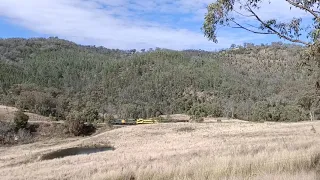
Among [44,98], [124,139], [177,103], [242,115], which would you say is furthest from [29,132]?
[177,103]

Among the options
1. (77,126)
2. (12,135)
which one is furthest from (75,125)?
(12,135)

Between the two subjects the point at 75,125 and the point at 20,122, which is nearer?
the point at 20,122

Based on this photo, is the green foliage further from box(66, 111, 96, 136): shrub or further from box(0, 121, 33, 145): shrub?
box(0, 121, 33, 145): shrub

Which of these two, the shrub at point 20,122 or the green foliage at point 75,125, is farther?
the green foliage at point 75,125

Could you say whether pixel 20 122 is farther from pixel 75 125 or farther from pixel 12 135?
pixel 75 125

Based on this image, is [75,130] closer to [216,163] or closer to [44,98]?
[44,98]

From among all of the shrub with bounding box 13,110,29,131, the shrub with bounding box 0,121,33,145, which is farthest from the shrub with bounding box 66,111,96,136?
the shrub with bounding box 13,110,29,131

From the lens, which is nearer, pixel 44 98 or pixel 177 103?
pixel 44 98

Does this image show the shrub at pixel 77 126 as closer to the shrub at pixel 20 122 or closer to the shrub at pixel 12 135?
the shrub at pixel 12 135

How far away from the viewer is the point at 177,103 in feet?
542

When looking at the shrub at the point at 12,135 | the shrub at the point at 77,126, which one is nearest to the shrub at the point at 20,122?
the shrub at the point at 12,135

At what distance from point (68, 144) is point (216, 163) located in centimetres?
4866

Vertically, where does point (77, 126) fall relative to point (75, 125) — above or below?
below

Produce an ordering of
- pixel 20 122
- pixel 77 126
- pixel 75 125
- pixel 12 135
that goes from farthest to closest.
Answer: pixel 77 126 < pixel 75 125 < pixel 20 122 < pixel 12 135
